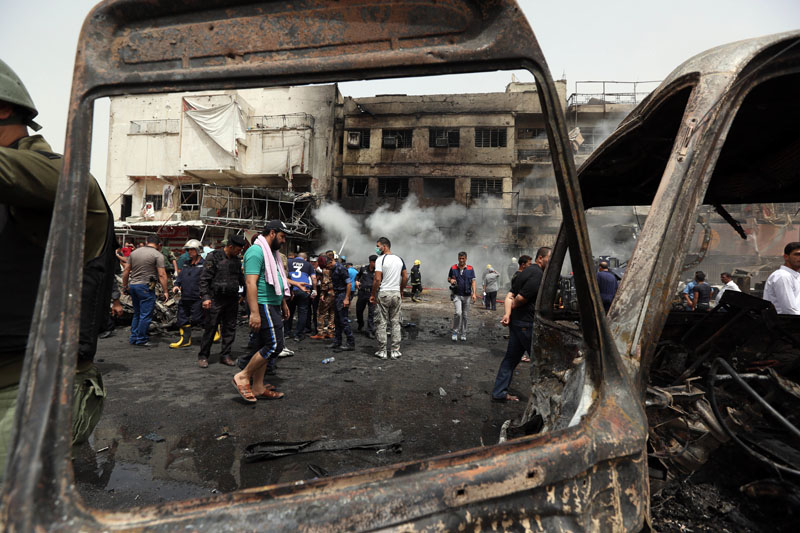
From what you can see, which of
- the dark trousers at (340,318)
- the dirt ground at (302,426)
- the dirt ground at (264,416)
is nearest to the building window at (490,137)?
the dark trousers at (340,318)

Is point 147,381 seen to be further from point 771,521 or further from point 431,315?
point 431,315

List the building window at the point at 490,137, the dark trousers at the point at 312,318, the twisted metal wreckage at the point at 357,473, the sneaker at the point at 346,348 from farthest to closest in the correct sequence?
the building window at the point at 490,137 < the dark trousers at the point at 312,318 < the sneaker at the point at 346,348 < the twisted metal wreckage at the point at 357,473

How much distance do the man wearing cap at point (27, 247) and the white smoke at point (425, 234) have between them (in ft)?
82.3

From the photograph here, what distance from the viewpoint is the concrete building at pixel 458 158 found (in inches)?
1062

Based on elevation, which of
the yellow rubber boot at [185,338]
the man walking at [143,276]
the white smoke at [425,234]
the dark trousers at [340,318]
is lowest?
the yellow rubber boot at [185,338]

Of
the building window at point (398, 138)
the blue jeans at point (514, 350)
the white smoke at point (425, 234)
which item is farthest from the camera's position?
the building window at point (398, 138)

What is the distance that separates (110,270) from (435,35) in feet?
5.57

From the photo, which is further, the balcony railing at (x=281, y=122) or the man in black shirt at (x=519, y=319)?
the balcony railing at (x=281, y=122)

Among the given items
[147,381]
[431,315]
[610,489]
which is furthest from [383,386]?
[431,315]

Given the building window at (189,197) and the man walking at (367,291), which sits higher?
the building window at (189,197)

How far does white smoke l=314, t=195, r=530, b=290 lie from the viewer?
26844mm

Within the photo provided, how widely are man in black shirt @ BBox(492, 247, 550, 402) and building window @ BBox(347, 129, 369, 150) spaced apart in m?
25.3

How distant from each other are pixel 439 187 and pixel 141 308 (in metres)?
23.5

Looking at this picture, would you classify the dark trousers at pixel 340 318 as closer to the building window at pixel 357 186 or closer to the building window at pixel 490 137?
the building window at pixel 357 186
